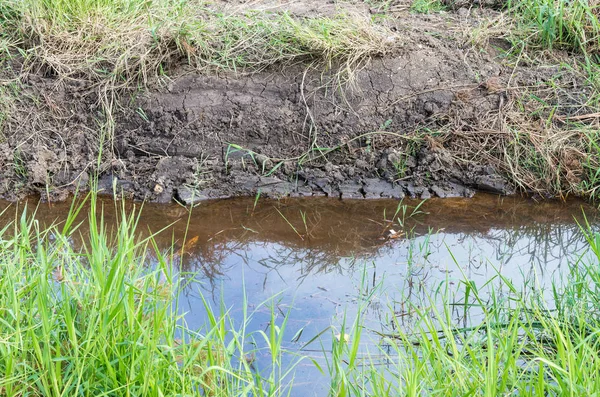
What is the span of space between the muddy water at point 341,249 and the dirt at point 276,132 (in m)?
0.16

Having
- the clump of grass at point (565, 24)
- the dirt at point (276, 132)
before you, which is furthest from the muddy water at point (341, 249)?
the clump of grass at point (565, 24)

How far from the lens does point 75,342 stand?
7.36ft

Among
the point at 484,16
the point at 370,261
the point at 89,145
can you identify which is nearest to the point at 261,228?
the point at 370,261

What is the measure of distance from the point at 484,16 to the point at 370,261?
8.76ft

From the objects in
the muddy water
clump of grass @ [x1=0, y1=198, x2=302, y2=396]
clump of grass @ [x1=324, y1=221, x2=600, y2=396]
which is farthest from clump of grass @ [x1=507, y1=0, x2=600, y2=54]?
clump of grass @ [x1=0, y1=198, x2=302, y2=396]

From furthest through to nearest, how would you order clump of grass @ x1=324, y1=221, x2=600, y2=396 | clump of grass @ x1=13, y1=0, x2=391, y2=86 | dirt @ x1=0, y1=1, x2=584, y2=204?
1. clump of grass @ x1=13, y1=0, x2=391, y2=86
2. dirt @ x1=0, y1=1, x2=584, y2=204
3. clump of grass @ x1=324, y1=221, x2=600, y2=396

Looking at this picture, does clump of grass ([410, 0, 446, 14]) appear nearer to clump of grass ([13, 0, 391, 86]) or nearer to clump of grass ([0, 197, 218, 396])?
clump of grass ([13, 0, 391, 86])

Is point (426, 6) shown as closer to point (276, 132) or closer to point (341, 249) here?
point (276, 132)

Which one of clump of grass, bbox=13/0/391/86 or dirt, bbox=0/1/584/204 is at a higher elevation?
clump of grass, bbox=13/0/391/86

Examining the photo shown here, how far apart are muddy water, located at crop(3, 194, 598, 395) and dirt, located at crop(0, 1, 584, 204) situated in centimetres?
16

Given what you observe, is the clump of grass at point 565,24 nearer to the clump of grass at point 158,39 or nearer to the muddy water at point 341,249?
the clump of grass at point 158,39

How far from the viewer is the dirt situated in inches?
179

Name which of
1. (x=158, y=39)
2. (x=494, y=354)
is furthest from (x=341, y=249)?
(x=158, y=39)

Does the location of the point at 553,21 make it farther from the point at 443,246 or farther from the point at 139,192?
the point at 139,192
